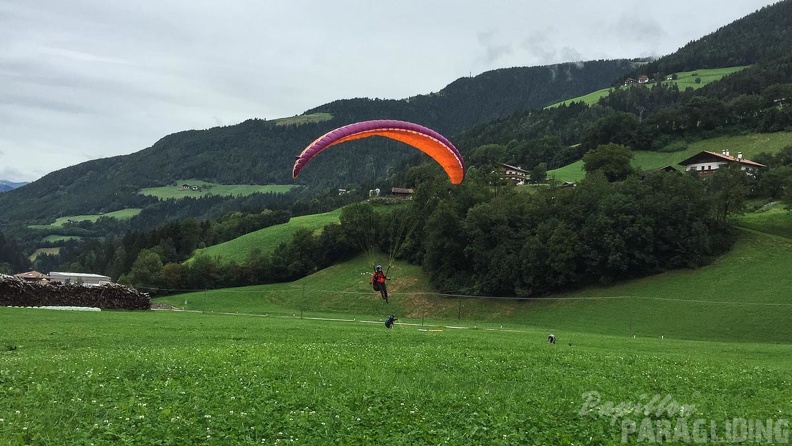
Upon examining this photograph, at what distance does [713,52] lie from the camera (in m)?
196

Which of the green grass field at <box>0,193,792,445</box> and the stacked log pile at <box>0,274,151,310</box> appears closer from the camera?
the green grass field at <box>0,193,792,445</box>

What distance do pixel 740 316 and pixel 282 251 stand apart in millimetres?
64547

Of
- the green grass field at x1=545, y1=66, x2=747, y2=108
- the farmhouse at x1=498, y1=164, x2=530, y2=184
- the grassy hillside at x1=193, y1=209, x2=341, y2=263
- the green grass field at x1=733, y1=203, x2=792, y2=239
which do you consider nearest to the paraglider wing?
the green grass field at x1=733, y1=203, x2=792, y2=239

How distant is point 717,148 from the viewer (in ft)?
343

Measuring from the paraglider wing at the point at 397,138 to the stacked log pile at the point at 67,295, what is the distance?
30.9 m

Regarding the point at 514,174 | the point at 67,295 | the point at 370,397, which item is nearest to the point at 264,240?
the point at 514,174

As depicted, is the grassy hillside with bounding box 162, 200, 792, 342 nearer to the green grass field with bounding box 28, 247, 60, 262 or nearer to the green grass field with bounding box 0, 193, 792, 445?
the green grass field with bounding box 0, 193, 792, 445

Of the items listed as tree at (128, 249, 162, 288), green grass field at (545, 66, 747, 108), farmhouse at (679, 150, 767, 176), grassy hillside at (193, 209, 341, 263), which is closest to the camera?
tree at (128, 249, 162, 288)

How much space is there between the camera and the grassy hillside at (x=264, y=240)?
3866 inches

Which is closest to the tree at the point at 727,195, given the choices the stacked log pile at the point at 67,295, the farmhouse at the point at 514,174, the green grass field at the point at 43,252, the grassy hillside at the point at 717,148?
the grassy hillside at the point at 717,148

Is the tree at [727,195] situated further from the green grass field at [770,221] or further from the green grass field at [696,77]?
the green grass field at [696,77]

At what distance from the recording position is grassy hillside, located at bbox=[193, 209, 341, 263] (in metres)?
98.2

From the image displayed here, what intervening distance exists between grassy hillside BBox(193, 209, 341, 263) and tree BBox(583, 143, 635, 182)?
46767mm

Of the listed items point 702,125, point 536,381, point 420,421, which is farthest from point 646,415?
point 702,125
